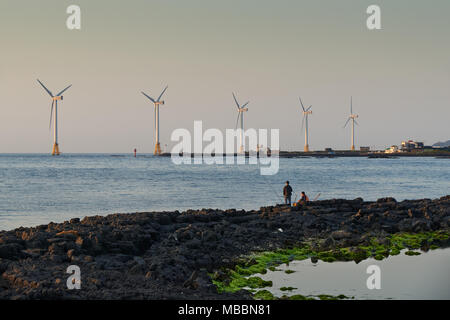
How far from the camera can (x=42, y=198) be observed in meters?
48.3

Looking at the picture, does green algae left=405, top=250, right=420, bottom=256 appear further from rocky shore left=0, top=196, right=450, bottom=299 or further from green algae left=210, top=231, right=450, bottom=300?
rocky shore left=0, top=196, right=450, bottom=299

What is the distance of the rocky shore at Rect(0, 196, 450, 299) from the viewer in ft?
43.3

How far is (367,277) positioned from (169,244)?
25.7 feet

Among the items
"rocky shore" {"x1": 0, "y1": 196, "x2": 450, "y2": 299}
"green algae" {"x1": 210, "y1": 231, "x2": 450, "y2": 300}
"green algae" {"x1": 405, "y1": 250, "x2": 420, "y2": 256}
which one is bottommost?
"green algae" {"x1": 405, "y1": 250, "x2": 420, "y2": 256}

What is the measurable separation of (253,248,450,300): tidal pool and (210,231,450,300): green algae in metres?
0.43

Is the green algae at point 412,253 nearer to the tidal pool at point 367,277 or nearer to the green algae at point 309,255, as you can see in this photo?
the green algae at point 309,255

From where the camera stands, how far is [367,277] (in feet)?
51.8

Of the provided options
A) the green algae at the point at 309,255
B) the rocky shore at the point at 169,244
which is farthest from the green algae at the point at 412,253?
the rocky shore at the point at 169,244

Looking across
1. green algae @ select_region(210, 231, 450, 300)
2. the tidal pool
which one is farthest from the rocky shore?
the tidal pool

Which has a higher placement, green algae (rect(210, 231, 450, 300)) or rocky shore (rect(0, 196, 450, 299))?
rocky shore (rect(0, 196, 450, 299))

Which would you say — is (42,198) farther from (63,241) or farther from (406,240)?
(406,240)

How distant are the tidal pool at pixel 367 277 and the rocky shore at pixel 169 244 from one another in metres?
2.04
